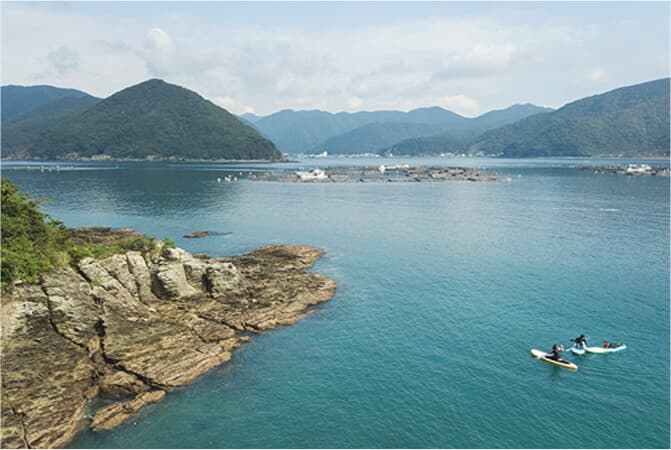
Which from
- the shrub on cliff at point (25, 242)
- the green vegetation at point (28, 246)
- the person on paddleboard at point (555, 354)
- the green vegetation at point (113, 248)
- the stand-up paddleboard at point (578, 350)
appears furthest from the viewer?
the green vegetation at point (113, 248)

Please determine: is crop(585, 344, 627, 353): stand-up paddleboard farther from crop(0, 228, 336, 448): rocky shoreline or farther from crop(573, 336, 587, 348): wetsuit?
crop(0, 228, 336, 448): rocky shoreline

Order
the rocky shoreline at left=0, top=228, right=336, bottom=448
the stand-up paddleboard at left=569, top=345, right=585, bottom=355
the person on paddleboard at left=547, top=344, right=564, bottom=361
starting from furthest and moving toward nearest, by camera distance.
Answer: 1. the stand-up paddleboard at left=569, top=345, right=585, bottom=355
2. the person on paddleboard at left=547, top=344, right=564, bottom=361
3. the rocky shoreline at left=0, top=228, right=336, bottom=448

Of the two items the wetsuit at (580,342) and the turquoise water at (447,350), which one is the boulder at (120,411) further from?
the wetsuit at (580,342)

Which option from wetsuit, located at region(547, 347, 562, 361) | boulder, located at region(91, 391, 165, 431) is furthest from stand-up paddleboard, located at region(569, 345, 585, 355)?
boulder, located at region(91, 391, 165, 431)

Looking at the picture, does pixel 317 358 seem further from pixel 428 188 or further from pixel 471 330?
pixel 428 188

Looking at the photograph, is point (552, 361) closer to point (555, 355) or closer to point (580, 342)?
point (555, 355)

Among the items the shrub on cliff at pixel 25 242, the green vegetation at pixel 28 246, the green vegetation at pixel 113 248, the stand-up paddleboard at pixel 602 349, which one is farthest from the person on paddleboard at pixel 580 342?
the shrub on cliff at pixel 25 242

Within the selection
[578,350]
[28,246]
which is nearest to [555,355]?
[578,350]
